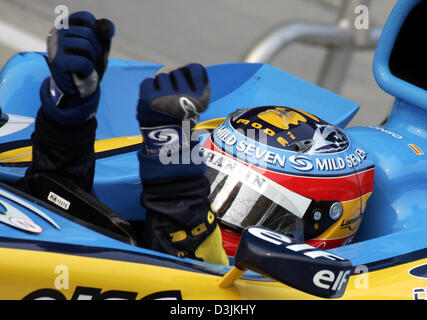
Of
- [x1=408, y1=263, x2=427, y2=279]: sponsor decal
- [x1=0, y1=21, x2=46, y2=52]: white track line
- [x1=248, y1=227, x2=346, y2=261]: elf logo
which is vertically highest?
[x1=248, y1=227, x2=346, y2=261]: elf logo

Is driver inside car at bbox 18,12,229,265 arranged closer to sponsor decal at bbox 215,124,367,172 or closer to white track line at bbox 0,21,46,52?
sponsor decal at bbox 215,124,367,172

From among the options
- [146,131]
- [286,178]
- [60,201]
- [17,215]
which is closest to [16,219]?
[17,215]

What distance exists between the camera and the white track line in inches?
191

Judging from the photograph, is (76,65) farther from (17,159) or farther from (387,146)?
(387,146)

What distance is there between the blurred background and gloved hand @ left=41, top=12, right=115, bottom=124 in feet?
11.6

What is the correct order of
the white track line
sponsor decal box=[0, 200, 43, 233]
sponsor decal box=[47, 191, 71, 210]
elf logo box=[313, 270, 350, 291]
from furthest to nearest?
the white track line, sponsor decal box=[47, 191, 71, 210], sponsor decal box=[0, 200, 43, 233], elf logo box=[313, 270, 350, 291]

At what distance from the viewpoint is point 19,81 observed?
207cm

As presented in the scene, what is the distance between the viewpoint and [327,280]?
46.6 inches

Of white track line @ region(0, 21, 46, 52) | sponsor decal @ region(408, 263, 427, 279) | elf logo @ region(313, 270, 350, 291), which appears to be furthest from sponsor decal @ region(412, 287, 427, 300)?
white track line @ region(0, 21, 46, 52)

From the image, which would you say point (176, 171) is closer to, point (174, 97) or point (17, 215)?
point (174, 97)

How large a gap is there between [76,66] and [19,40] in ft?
12.6

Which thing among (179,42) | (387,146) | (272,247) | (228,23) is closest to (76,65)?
(272,247)

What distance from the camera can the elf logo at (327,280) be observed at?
1.18 metres

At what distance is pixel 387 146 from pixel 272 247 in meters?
1.00
